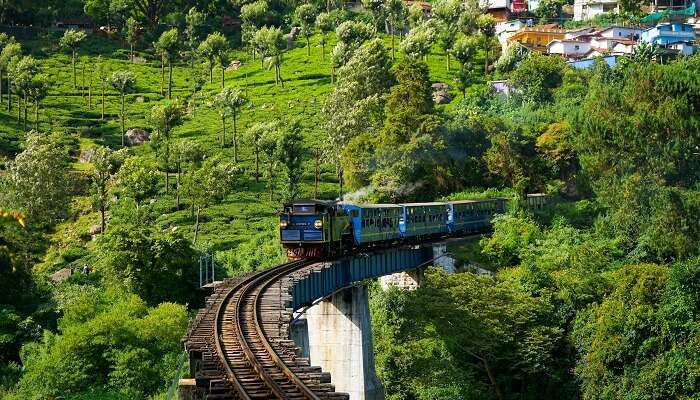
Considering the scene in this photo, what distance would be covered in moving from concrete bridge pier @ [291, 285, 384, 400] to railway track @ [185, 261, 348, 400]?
9011 millimetres

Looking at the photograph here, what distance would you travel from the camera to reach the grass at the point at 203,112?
76.8 meters

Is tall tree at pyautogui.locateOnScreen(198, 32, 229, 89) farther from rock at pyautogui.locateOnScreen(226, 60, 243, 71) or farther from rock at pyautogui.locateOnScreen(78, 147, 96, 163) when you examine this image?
rock at pyautogui.locateOnScreen(78, 147, 96, 163)

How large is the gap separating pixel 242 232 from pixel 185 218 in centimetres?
533

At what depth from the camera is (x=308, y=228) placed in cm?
4606

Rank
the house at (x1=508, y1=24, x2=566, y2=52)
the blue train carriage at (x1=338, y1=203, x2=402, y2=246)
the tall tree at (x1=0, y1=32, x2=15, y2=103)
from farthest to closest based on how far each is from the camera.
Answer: the house at (x1=508, y1=24, x2=566, y2=52)
the tall tree at (x1=0, y1=32, x2=15, y2=103)
the blue train carriage at (x1=338, y1=203, x2=402, y2=246)

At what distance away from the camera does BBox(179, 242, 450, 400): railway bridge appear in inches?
880

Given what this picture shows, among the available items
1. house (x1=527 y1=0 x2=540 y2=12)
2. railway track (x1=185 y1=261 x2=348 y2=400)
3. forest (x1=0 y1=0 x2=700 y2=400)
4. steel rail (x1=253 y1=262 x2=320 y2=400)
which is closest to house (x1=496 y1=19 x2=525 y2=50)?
forest (x1=0 y1=0 x2=700 y2=400)

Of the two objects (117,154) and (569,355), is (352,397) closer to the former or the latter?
(569,355)

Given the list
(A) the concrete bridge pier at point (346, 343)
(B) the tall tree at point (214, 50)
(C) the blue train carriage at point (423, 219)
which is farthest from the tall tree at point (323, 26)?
(A) the concrete bridge pier at point (346, 343)

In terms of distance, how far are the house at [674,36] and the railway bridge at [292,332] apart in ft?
200

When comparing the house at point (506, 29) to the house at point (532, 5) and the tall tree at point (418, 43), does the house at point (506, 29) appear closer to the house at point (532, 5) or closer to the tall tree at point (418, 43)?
the house at point (532, 5)

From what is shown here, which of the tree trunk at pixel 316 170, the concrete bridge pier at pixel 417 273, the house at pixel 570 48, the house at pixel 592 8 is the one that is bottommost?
the concrete bridge pier at pixel 417 273

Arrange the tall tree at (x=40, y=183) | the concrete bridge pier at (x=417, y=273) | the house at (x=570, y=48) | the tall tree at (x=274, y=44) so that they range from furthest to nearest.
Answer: the house at (x=570, y=48) → the tall tree at (x=274, y=44) → the tall tree at (x=40, y=183) → the concrete bridge pier at (x=417, y=273)

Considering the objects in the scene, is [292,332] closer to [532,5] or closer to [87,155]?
[87,155]
